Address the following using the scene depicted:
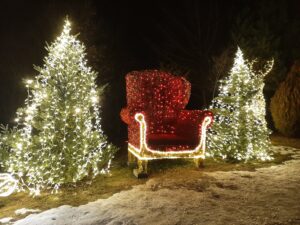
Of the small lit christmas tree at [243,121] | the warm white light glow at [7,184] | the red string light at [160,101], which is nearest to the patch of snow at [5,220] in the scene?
the warm white light glow at [7,184]

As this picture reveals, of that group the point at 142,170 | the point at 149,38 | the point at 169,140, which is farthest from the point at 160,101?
the point at 149,38

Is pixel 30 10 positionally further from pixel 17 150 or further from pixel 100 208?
pixel 100 208

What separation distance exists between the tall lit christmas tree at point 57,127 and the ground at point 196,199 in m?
0.47

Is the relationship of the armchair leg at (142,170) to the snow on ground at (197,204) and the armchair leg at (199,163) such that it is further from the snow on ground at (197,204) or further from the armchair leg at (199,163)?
the armchair leg at (199,163)

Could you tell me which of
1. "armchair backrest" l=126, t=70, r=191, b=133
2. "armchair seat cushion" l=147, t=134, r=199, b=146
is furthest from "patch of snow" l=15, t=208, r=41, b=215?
"armchair backrest" l=126, t=70, r=191, b=133

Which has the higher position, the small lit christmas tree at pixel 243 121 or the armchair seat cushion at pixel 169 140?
the small lit christmas tree at pixel 243 121

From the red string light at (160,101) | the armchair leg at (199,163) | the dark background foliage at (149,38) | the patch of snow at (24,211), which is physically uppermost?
the dark background foliage at (149,38)

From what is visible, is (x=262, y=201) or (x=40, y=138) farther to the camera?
(x=40, y=138)

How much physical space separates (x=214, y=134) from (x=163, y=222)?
364cm

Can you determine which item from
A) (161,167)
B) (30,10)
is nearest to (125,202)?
(161,167)

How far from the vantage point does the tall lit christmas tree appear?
486 centimetres

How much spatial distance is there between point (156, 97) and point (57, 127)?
207cm

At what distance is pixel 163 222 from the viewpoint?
12.1ft

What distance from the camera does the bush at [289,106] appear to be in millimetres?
8969
